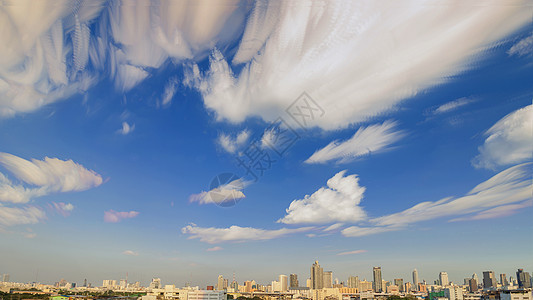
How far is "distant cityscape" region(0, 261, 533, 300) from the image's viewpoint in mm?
22797

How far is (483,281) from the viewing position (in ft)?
131

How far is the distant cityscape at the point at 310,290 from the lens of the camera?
22.8 meters

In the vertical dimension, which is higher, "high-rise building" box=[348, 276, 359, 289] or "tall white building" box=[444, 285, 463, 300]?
"tall white building" box=[444, 285, 463, 300]

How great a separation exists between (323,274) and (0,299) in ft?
123

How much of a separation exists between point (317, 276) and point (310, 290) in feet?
22.9

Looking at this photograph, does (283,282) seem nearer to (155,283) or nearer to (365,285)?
(365,285)

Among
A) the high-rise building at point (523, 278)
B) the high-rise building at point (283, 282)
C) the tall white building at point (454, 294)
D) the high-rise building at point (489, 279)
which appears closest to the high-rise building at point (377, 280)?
the high-rise building at point (489, 279)

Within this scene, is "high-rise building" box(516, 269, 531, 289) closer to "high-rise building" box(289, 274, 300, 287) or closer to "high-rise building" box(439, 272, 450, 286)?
"high-rise building" box(439, 272, 450, 286)

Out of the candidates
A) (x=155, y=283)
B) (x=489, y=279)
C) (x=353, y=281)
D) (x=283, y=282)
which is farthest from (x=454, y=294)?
(x=155, y=283)

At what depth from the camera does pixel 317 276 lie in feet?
145

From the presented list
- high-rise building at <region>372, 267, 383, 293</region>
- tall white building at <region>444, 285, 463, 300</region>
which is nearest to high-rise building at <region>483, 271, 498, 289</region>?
high-rise building at <region>372, 267, 383, 293</region>

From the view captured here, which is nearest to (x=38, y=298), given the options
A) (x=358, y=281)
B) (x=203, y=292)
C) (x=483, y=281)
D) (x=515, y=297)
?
(x=203, y=292)

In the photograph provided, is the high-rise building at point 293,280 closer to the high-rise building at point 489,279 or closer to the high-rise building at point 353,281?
the high-rise building at point 353,281

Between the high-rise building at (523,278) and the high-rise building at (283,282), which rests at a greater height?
the high-rise building at (523,278)
